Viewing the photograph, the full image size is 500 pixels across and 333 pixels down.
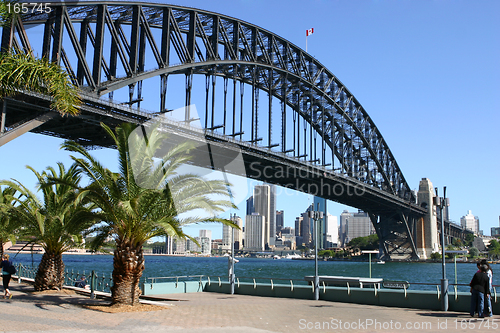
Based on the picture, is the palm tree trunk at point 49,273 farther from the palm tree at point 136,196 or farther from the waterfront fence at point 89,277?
the palm tree at point 136,196

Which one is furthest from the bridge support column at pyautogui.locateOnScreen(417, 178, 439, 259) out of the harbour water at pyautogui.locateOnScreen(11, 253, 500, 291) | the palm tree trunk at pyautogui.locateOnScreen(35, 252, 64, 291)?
the palm tree trunk at pyautogui.locateOnScreen(35, 252, 64, 291)

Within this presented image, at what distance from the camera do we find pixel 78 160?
49.4 feet

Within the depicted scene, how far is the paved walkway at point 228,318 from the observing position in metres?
11.6

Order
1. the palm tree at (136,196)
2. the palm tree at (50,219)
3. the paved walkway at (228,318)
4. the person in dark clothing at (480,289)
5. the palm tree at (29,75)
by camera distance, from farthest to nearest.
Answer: the palm tree at (50,219) < the palm tree at (136,196) < the person in dark clothing at (480,289) < the paved walkway at (228,318) < the palm tree at (29,75)

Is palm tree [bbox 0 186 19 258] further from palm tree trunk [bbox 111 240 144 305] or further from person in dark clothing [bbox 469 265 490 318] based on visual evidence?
person in dark clothing [bbox 469 265 490 318]

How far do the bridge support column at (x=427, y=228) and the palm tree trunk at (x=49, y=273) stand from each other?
276 feet

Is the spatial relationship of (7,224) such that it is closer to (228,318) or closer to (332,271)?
(228,318)

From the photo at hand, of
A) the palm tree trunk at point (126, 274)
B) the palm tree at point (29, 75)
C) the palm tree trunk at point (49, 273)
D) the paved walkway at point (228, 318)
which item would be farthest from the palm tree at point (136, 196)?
the palm tree trunk at point (49, 273)

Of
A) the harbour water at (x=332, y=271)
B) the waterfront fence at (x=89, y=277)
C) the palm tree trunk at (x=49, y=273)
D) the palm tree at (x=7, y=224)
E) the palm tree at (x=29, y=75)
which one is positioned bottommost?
the harbour water at (x=332, y=271)

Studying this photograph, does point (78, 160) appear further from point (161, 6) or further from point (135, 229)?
point (161, 6)

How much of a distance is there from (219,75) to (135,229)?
1361 inches

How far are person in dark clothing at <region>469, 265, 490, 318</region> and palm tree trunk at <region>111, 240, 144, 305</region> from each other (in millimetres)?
9872

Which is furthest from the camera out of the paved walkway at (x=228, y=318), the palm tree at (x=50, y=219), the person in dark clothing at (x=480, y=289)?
the palm tree at (x=50, y=219)

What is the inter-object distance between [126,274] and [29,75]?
707 centimetres
